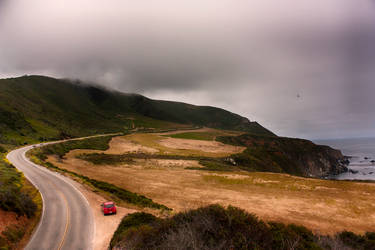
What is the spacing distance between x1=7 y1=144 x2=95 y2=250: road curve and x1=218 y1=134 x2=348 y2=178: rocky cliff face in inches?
2215

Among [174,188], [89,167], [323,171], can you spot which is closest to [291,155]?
[323,171]

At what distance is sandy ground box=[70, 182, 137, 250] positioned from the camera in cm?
1560

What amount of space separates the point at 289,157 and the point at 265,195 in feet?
283

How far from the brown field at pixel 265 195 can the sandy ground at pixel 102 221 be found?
6.50 metres

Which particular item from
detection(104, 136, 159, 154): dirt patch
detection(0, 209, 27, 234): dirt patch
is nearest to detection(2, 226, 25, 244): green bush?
detection(0, 209, 27, 234): dirt patch

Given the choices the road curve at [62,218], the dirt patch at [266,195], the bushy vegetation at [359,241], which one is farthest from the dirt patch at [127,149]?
the bushy vegetation at [359,241]

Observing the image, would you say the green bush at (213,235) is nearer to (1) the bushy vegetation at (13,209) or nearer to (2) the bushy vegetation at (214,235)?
(2) the bushy vegetation at (214,235)

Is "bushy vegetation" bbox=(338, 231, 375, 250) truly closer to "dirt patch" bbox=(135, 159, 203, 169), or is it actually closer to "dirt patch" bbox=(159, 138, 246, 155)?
"dirt patch" bbox=(135, 159, 203, 169)

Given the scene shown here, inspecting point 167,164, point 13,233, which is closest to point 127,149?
point 167,164

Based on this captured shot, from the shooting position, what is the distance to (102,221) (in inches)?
740

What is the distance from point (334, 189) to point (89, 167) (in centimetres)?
5143

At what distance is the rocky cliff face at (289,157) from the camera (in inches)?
3056

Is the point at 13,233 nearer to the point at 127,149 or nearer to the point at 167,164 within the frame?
the point at 167,164

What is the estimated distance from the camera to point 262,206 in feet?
81.8
